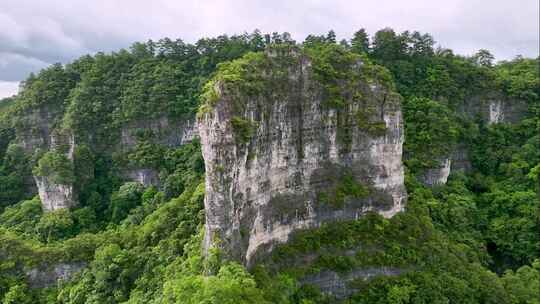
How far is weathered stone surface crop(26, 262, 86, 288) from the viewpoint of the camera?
106 feet

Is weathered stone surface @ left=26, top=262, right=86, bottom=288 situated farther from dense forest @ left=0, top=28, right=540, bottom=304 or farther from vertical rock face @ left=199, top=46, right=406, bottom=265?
vertical rock face @ left=199, top=46, right=406, bottom=265

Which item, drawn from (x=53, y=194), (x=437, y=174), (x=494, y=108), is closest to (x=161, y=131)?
(x=53, y=194)

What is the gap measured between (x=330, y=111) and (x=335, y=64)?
156 inches

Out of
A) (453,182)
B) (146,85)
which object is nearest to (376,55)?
(453,182)

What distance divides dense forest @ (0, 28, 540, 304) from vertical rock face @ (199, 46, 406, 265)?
4.30 feet

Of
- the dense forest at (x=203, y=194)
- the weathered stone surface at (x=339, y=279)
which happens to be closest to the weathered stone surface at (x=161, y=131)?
the dense forest at (x=203, y=194)

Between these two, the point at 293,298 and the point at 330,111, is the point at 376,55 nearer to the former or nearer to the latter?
the point at 330,111

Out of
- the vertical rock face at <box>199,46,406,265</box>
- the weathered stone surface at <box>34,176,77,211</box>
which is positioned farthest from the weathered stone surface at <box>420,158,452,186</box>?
the weathered stone surface at <box>34,176,77,211</box>

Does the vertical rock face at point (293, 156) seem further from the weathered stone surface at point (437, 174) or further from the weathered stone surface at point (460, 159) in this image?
the weathered stone surface at point (460, 159)

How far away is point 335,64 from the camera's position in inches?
1320

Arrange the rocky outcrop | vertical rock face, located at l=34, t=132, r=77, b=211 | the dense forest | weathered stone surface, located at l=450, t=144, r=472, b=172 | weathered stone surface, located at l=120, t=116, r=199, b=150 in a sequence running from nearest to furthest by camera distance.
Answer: the dense forest, vertical rock face, located at l=34, t=132, r=77, b=211, weathered stone surface, located at l=120, t=116, r=199, b=150, weathered stone surface, located at l=450, t=144, r=472, b=172, the rocky outcrop

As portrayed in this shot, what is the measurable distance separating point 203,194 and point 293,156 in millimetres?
6804

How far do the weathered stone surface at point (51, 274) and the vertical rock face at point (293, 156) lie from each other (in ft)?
44.0

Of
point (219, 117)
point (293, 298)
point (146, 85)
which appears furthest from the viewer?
point (146, 85)
